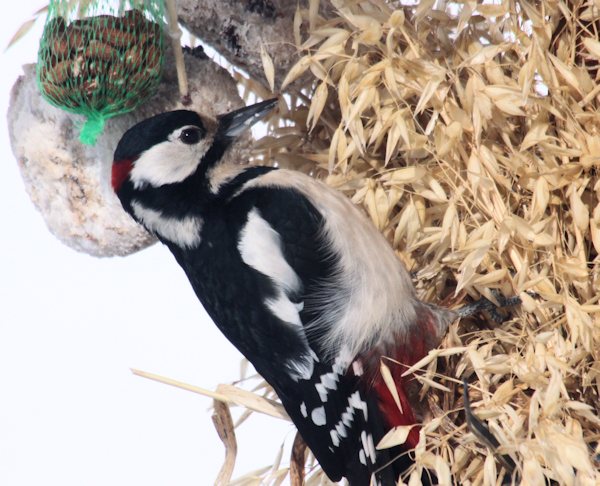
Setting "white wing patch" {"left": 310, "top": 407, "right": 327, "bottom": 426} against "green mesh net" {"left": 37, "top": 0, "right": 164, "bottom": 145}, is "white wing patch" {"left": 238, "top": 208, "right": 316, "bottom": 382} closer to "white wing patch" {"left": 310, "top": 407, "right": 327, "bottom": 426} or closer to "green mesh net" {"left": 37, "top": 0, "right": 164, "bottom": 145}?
"white wing patch" {"left": 310, "top": 407, "right": 327, "bottom": 426}

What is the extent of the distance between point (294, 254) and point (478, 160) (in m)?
0.30

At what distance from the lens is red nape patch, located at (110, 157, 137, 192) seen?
87 centimetres

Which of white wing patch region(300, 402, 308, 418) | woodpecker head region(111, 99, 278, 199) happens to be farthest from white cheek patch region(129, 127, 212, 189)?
white wing patch region(300, 402, 308, 418)

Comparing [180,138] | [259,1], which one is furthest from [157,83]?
[259,1]

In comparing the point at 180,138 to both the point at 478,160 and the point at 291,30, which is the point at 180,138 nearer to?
the point at 291,30

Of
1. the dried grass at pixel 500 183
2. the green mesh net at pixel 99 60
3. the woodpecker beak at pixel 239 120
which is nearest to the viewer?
the dried grass at pixel 500 183

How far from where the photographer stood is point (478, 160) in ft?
2.42

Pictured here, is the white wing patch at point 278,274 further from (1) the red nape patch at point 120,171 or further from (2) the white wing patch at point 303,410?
(1) the red nape patch at point 120,171

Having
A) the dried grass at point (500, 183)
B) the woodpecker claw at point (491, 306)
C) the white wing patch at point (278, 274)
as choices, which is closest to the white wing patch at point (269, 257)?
the white wing patch at point (278, 274)

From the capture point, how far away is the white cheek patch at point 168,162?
88 centimetres

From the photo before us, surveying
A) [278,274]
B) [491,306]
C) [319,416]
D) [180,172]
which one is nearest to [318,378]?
[319,416]

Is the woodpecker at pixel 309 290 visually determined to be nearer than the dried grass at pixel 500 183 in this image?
No

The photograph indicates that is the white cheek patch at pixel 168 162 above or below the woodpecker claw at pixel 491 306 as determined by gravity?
above

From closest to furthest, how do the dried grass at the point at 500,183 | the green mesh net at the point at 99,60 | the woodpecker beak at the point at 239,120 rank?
1. the dried grass at the point at 500,183
2. the green mesh net at the point at 99,60
3. the woodpecker beak at the point at 239,120
